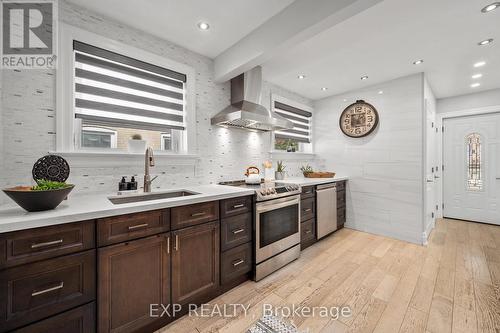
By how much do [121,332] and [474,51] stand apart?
4.39 meters

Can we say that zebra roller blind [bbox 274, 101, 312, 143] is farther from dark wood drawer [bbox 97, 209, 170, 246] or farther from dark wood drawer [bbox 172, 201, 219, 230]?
dark wood drawer [bbox 97, 209, 170, 246]

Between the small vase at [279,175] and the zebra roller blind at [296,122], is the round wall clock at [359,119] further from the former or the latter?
the small vase at [279,175]

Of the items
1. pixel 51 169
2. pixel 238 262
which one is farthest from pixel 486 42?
pixel 51 169

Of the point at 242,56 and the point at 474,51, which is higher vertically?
the point at 474,51

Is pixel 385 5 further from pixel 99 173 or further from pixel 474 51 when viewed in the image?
pixel 99 173

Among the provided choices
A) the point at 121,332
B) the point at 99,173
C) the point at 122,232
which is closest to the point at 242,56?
the point at 99,173

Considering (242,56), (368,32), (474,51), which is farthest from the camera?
(474,51)

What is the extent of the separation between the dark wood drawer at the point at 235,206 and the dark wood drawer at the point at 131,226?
0.51 meters

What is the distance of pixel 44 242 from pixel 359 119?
164 inches

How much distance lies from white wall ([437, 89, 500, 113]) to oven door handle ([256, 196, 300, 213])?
417 cm

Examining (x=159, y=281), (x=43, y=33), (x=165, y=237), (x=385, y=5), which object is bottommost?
(x=159, y=281)

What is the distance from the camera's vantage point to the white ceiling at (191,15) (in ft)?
5.71

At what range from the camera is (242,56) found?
87.7 inches

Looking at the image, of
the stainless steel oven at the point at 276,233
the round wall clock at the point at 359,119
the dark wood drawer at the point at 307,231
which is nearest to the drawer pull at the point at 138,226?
the stainless steel oven at the point at 276,233
